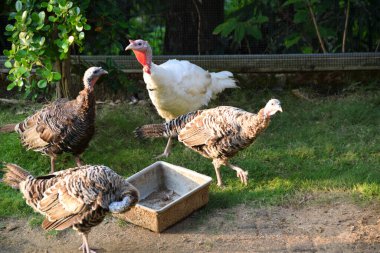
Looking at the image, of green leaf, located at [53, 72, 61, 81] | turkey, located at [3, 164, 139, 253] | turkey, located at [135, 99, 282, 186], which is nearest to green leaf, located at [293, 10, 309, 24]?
turkey, located at [135, 99, 282, 186]

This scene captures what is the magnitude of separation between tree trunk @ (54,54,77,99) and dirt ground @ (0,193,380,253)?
5.63ft

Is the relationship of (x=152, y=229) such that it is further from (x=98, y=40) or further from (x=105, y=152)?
(x=98, y=40)

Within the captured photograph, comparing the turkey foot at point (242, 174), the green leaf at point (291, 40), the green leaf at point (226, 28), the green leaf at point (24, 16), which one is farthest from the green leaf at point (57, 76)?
the green leaf at point (291, 40)

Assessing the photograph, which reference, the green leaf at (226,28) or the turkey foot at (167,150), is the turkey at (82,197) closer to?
the turkey foot at (167,150)

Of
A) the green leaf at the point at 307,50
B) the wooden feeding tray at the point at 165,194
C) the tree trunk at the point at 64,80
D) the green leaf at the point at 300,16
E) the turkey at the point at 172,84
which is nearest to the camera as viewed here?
the wooden feeding tray at the point at 165,194

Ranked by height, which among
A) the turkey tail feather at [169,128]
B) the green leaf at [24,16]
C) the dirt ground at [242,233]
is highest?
the green leaf at [24,16]

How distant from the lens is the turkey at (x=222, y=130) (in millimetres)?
5000

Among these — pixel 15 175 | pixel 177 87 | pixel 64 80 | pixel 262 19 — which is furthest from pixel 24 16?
pixel 262 19

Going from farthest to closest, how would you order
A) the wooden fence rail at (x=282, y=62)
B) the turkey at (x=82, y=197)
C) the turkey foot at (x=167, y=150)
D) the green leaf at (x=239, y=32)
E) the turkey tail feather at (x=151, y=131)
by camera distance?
the wooden fence rail at (x=282, y=62) → the green leaf at (x=239, y=32) → the turkey foot at (x=167, y=150) → the turkey tail feather at (x=151, y=131) → the turkey at (x=82, y=197)

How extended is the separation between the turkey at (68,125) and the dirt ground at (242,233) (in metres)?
0.72

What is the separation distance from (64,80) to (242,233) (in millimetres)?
2657

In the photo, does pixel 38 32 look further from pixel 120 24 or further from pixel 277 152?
pixel 277 152

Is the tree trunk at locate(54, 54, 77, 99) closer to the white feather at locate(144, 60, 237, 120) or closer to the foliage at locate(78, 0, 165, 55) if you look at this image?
the foliage at locate(78, 0, 165, 55)

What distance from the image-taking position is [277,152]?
19.5 feet
